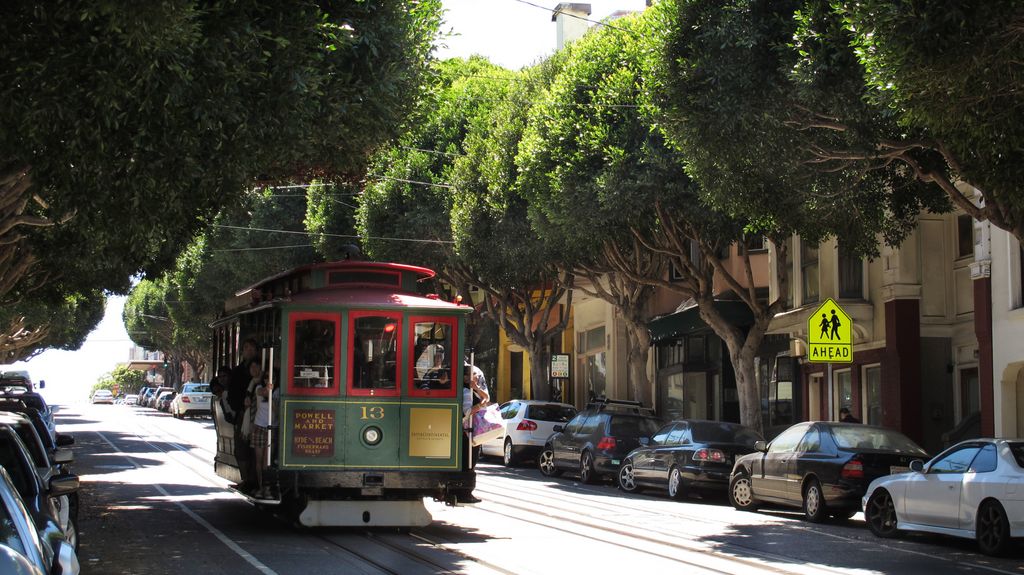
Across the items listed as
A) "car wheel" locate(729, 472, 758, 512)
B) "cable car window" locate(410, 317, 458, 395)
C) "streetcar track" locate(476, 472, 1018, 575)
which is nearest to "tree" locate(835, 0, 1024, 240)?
"streetcar track" locate(476, 472, 1018, 575)

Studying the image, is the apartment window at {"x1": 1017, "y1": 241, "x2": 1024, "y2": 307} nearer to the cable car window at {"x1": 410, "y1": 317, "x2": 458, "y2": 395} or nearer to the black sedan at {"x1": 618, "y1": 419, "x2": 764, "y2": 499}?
the black sedan at {"x1": 618, "y1": 419, "x2": 764, "y2": 499}

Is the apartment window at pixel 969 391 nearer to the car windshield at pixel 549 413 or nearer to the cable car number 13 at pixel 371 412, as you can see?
the car windshield at pixel 549 413

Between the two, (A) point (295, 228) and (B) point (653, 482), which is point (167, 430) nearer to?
(A) point (295, 228)

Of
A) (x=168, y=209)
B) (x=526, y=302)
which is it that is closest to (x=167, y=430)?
(x=526, y=302)

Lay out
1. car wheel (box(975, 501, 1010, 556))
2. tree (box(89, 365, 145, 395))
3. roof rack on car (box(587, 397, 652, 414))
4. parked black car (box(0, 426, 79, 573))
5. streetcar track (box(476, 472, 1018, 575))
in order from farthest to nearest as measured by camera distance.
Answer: tree (box(89, 365, 145, 395)), roof rack on car (box(587, 397, 652, 414)), car wheel (box(975, 501, 1010, 556)), streetcar track (box(476, 472, 1018, 575)), parked black car (box(0, 426, 79, 573))

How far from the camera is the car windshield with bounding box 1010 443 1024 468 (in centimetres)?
1354

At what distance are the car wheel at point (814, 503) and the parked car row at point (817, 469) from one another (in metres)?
0.01

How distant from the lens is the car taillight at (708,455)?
21.4 m

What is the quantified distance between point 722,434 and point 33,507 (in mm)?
15231

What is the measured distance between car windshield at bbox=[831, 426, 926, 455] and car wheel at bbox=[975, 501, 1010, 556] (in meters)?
3.71

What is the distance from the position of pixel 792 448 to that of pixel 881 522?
294cm

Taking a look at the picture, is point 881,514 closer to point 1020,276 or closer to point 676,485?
point 676,485

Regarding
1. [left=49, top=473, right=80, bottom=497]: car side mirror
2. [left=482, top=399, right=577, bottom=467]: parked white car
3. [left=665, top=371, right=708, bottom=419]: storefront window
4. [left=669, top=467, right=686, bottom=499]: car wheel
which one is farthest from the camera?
[left=665, top=371, right=708, bottom=419]: storefront window

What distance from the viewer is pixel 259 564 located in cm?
1172
